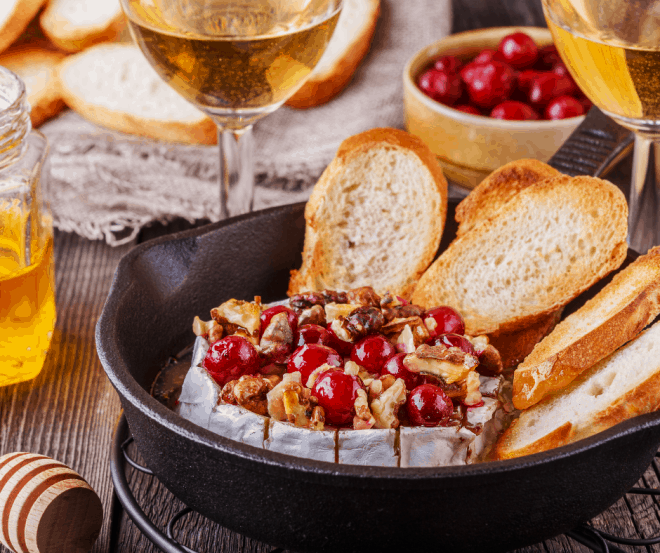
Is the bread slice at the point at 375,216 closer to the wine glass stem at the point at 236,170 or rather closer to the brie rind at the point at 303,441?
the wine glass stem at the point at 236,170

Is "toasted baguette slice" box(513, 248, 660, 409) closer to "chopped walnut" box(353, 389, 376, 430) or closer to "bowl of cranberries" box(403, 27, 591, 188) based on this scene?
"chopped walnut" box(353, 389, 376, 430)

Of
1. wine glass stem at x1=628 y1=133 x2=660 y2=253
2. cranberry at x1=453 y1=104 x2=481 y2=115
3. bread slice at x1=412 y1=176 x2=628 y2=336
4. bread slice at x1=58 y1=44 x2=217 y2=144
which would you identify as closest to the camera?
bread slice at x1=412 y1=176 x2=628 y2=336

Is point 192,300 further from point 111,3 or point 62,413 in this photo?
point 111,3

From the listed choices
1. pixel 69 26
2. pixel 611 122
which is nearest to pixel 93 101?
pixel 69 26

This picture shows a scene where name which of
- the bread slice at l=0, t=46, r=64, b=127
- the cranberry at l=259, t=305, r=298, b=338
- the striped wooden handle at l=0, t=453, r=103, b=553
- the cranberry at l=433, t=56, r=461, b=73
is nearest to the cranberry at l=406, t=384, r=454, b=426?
the cranberry at l=259, t=305, r=298, b=338

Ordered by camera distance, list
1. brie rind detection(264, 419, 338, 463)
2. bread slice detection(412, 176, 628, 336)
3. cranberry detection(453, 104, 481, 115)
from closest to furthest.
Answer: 1. brie rind detection(264, 419, 338, 463)
2. bread slice detection(412, 176, 628, 336)
3. cranberry detection(453, 104, 481, 115)

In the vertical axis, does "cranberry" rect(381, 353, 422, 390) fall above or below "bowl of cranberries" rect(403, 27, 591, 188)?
above
